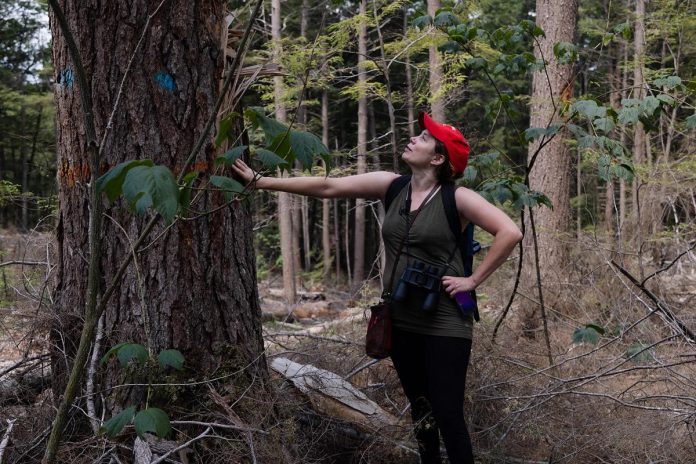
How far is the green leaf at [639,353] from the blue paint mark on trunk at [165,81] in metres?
3.15

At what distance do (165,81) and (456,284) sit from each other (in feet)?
5.51

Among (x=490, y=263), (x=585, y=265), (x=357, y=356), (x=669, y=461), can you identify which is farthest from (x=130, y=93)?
(x=585, y=265)

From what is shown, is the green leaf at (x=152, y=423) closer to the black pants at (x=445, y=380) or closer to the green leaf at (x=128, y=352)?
the green leaf at (x=128, y=352)

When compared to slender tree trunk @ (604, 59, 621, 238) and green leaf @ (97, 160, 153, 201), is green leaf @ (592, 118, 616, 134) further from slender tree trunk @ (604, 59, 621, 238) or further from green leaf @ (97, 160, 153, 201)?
green leaf @ (97, 160, 153, 201)

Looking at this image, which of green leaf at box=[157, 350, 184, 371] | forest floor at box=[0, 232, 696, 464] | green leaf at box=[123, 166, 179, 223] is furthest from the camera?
forest floor at box=[0, 232, 696, 464]

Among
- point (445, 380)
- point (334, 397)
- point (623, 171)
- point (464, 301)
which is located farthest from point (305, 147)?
point (623, 171)

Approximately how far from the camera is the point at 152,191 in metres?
1.58

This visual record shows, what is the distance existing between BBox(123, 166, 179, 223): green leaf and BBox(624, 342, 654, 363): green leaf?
11.0ft

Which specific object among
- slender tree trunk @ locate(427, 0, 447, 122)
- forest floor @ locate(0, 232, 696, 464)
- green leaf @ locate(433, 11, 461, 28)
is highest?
slender tree trunk @ locate(427, 0, 447, 122)

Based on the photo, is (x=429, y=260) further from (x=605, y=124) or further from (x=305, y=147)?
(x=605, y=124)

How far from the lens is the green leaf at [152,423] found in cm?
213

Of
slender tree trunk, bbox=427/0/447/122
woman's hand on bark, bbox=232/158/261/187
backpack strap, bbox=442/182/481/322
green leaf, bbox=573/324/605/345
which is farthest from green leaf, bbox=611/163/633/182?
slender tree trunk, bbox=427/0/447/122

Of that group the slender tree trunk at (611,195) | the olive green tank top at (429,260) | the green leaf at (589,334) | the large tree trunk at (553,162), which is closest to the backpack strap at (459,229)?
the olive green tank top at (429,260)

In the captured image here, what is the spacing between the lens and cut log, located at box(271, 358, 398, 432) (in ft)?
12.1
